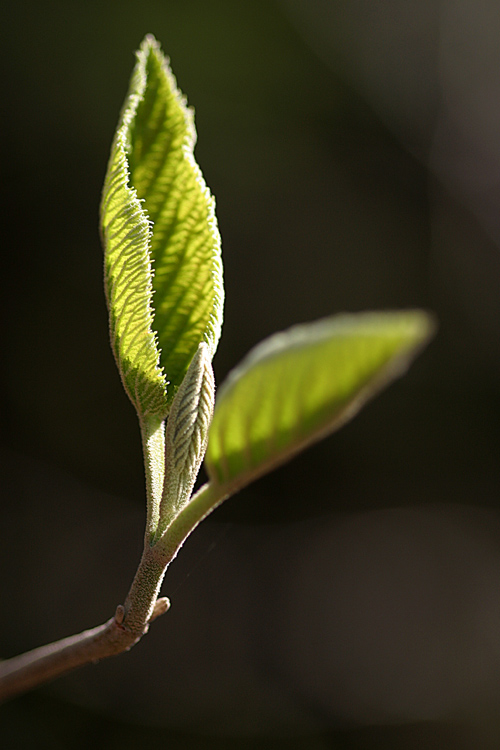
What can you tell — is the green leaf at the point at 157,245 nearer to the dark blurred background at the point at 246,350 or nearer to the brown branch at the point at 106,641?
the brown branch at the point at 106,641

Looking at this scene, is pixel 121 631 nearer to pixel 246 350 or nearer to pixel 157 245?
pixel 157 245

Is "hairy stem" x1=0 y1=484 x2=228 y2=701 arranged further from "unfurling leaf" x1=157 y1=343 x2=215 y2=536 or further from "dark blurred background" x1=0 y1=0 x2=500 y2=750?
"dark blurred background" x1=0 y1=0 x2=500 y2=750

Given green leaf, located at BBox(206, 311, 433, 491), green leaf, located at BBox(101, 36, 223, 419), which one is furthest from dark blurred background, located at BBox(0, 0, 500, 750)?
green leaf, located at BBox(206, 311, 433, 491)

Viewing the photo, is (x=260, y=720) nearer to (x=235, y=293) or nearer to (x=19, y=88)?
(x=235, y=293)

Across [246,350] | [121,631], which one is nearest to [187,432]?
[121,631]

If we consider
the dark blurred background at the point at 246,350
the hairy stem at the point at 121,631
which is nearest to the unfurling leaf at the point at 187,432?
the hairy stem at the point at 121,631
